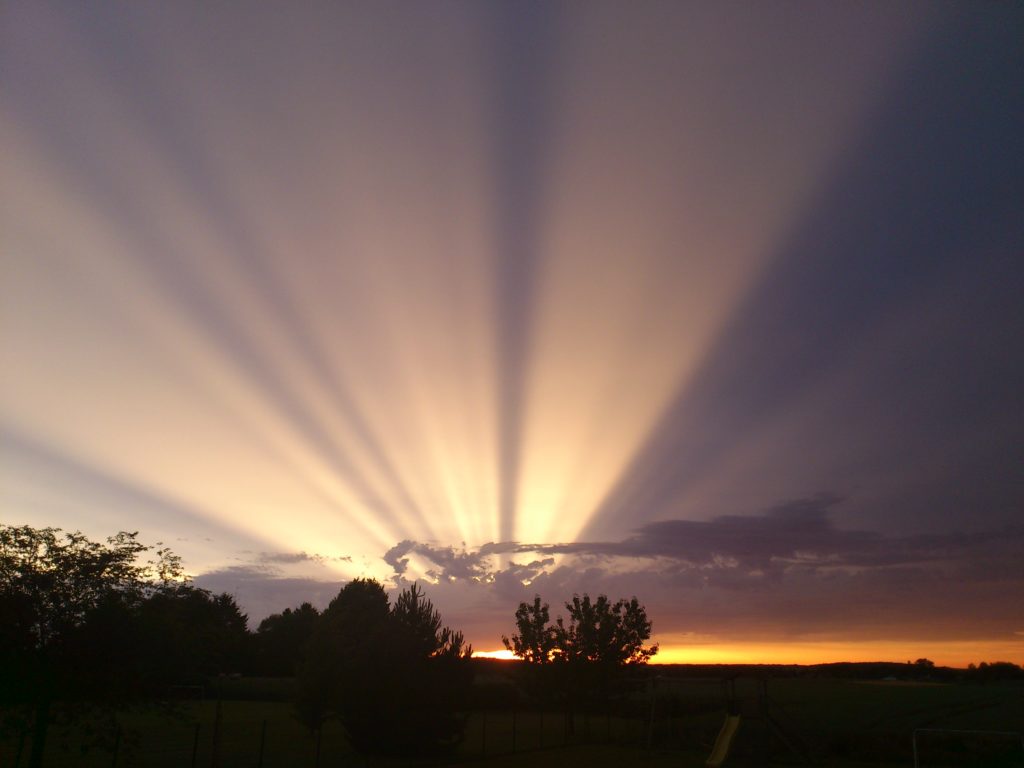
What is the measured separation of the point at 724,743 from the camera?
107 feet

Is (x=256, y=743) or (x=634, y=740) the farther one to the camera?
(x=634, y=740)

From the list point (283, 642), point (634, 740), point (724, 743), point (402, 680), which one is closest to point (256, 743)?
point (402, 680)

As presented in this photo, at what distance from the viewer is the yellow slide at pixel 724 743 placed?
97.1 ft

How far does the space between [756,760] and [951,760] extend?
10.4m

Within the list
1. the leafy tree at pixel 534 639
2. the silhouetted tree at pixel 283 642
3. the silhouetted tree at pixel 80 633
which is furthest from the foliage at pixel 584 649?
the silhouetted tree at pixel 283 642

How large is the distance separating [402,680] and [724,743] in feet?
47.9

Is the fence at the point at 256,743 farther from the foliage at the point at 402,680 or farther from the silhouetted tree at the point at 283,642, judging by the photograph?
the silhouetted tree at the point at 283,642

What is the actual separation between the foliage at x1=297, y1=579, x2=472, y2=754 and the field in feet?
4.18

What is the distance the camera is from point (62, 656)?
17.0 meters

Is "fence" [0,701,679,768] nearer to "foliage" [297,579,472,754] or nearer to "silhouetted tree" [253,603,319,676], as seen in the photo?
"foliage" [297,579,472,754]

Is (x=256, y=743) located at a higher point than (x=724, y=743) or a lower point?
lower

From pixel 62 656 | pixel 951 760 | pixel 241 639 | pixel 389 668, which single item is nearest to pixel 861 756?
pixel 951 760

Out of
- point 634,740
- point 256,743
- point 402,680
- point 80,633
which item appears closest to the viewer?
point 80,633

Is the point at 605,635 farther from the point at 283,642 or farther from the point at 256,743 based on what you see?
the point at 283,642
